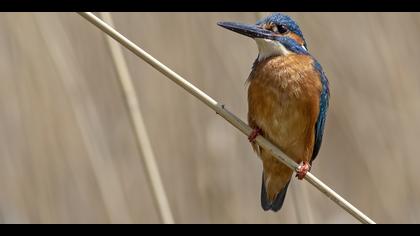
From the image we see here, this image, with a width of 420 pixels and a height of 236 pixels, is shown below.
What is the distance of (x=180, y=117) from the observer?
391 centimetres

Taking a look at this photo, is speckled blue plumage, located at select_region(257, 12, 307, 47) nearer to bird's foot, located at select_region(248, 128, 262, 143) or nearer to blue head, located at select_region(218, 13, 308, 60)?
blue head, located at select_region(218, 13, 308, 60)

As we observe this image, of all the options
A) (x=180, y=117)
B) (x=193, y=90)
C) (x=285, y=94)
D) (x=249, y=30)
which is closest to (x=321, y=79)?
(x=285, y=94)

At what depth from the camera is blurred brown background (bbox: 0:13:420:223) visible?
360 cm

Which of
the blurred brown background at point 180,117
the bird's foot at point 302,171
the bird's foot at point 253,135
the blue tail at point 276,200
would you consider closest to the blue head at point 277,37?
the bird's foot at point 253,135

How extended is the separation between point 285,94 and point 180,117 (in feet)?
3.97

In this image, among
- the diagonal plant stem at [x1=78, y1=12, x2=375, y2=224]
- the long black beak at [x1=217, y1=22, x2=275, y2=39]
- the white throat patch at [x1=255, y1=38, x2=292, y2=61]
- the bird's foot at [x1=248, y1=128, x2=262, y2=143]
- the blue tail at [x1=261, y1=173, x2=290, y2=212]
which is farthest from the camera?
the blue tail at [x1=261, y1=173, x2=290, y2=212]

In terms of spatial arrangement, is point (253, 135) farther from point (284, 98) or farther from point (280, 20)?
point (280, 20)

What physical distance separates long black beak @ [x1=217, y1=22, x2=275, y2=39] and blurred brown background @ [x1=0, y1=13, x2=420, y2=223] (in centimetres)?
86

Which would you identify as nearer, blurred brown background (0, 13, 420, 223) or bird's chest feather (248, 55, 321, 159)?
bird's chest feather (248, 55, 321, 159)

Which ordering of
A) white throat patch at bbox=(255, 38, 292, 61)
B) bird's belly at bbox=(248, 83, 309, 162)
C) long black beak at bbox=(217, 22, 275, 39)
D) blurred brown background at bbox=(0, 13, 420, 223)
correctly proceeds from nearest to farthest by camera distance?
long black beak at bbox=(217, 22, 275, 39)
bird's belly at bbox=(248, 83, 309, 162)
white throat patch at bbox=(255, 38, 292, 61)
blurred brown background at bbox=(0, 13, 420, 223)

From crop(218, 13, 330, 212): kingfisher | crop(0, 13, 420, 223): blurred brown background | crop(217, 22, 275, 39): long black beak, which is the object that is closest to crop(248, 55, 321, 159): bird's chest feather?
crop(218, 13, 330, 212): kingfisher

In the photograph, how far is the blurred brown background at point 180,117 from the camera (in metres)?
3.60

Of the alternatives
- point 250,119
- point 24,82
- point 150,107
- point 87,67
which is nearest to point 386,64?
point 250,119
